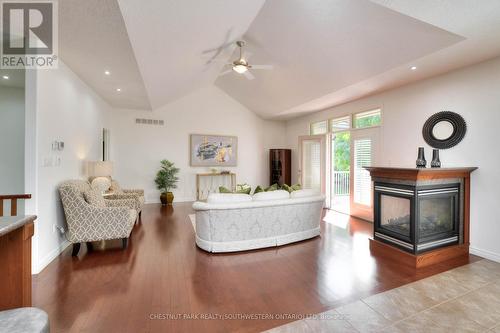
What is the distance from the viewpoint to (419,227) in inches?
116

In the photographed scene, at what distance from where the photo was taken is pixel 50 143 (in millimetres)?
2936

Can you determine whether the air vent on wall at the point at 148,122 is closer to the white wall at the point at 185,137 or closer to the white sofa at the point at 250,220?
the white wall at the point at 185,137

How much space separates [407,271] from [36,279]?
4.26m

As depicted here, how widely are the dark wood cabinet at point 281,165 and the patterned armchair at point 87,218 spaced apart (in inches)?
206

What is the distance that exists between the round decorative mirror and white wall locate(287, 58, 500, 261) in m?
0.08

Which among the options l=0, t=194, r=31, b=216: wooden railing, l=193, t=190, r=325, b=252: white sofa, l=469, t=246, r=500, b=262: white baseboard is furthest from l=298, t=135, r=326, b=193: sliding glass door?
l=0, t=194, r=31, b=216: wooden railing

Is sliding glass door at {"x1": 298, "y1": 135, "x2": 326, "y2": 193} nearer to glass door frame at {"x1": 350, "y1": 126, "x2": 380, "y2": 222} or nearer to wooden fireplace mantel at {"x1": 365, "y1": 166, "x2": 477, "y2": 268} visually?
glass door frame at {"x1": 350, "y1": 126, "x2": 380, "y2": 222}

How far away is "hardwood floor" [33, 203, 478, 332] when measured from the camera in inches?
73.7

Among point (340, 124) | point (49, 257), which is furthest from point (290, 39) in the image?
point (49, 257)

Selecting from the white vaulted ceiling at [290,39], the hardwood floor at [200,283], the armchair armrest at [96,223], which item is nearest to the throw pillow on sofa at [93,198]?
the armchair armrest at [96,223]

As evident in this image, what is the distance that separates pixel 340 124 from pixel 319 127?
0.83 metres

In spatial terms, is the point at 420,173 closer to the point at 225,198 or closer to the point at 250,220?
the point at 250,220

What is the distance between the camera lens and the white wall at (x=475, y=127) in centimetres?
310

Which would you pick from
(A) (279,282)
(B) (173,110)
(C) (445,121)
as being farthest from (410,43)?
(B) (173,110)
